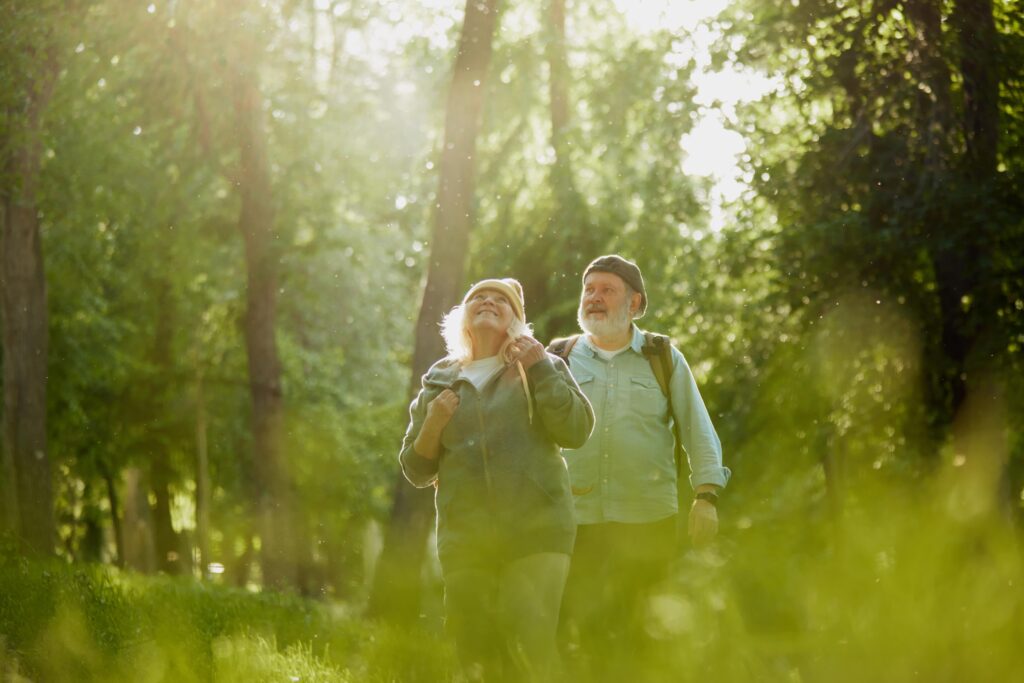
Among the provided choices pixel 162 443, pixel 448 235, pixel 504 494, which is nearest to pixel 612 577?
pixel 504 494

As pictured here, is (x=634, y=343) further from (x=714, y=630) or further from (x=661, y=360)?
(x=714, y=630)

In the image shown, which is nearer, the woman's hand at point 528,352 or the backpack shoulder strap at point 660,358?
the woman's hand at point 528,352

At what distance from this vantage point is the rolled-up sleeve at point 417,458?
5.50 meters

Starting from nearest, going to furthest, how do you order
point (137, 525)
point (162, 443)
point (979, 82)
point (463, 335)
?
1. point (463, 335)
2. point (979, 82)
3. point (162, 443)
4. point (137, 525)

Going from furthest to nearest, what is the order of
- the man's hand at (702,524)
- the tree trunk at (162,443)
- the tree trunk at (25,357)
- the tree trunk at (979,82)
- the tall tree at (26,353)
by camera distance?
the tree trunk at (162,443), the tree trunk at (25,357), the tall tree at (26,353), the tree trunk at (979,82), the man's hand at (702,524)

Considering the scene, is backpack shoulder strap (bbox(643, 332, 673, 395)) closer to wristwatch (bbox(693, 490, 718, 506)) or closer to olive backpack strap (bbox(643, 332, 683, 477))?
olive backpack strap (bbox(643, 332, 683, 477))

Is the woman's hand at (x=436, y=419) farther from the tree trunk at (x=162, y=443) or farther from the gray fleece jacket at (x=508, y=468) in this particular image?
the tree trunk at (x=162, y=443)

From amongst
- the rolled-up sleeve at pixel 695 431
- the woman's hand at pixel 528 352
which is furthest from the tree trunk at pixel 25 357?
the woman's hand at pixel 528 352

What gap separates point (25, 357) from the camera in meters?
17.1

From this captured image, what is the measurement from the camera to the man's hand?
6.27m

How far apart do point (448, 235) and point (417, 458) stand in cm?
808

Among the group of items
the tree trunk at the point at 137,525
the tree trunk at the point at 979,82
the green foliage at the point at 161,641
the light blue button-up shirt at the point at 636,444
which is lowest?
the tree trunk at the point at 137,525

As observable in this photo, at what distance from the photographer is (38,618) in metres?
7.67

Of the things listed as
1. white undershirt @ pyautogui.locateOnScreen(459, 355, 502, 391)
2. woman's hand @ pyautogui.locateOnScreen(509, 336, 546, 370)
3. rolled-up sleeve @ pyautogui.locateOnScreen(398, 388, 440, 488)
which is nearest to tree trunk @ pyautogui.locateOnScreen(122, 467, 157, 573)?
rolled-up sleeve @ pyautogui.locateOnScreen(398, 388, 440, 488)
